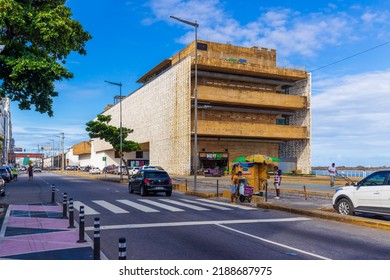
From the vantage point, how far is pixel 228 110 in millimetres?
62250

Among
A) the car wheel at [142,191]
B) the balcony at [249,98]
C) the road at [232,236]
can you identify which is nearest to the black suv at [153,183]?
the car wheel at [142,191]

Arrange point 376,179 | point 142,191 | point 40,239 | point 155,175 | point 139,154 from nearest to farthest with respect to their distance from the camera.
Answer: point 40,239 → point 376,179 → point 142,191 → point 155,175 → point 139,154

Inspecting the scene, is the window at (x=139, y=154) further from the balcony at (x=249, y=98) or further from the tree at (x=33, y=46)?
the tree at (x=33, y=46)

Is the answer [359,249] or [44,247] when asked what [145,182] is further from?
[359,249]

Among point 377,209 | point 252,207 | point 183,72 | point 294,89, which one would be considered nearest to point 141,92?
point 183,72

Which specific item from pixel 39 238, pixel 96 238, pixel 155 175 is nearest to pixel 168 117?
pixel 155 175

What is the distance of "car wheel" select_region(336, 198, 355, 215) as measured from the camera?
13.2 m

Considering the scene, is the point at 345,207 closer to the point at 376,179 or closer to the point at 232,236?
the point at 376,179

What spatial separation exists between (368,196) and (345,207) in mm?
1243

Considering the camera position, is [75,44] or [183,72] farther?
[183,72]

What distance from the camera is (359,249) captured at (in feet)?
27.8

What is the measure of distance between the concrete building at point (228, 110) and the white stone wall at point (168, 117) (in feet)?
0.50

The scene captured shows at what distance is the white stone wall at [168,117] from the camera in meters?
57.4
